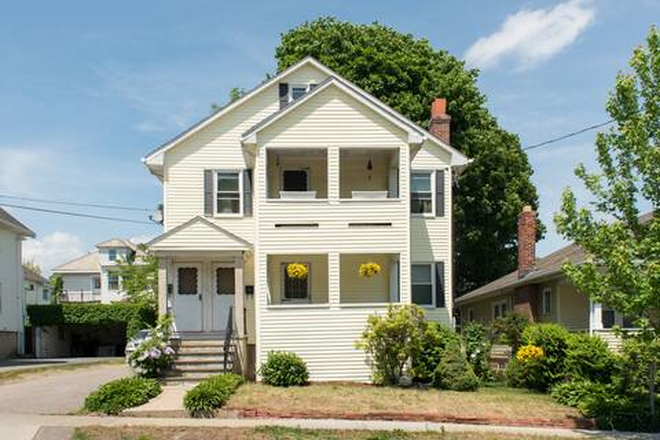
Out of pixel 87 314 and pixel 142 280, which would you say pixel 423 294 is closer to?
pixel 87 314

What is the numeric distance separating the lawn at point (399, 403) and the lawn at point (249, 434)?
1.66m

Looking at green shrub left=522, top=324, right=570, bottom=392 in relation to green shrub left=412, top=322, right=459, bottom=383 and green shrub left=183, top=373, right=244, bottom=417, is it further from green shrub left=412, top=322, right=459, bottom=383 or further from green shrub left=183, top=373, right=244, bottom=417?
green shrub left=183, top=373, right=244, bottom=417

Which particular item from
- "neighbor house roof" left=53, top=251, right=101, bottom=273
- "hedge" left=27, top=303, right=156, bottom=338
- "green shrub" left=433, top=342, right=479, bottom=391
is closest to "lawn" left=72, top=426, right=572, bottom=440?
"green shrub" left=433, top=342, right=479, bottom=391

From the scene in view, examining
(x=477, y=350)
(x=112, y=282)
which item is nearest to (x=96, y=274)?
(x=112, y=282)

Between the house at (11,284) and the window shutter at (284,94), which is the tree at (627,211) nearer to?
the window shutter at (284,94)

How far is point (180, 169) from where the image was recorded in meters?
25.1

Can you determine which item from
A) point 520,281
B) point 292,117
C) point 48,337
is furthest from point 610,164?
point 48,337

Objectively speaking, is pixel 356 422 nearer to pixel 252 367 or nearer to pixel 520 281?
pixel 252 367

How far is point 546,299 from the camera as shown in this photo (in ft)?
96.2

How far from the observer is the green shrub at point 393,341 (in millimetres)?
21031

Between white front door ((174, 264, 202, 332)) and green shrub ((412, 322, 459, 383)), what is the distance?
6857 mm

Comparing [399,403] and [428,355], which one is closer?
[399,403]

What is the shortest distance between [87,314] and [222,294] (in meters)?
21.3

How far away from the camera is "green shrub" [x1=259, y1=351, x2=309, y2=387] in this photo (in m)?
20.6
